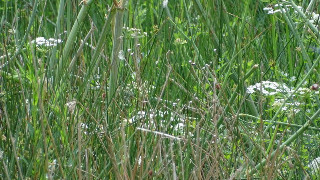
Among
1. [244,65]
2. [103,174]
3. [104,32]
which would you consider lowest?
[103,174]

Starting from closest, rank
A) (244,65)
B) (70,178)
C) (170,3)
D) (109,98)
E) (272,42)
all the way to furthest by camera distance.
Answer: (70,178) → (109,98) → (244,65) → (272,42) → (170,3)

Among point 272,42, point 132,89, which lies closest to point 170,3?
point 272,42

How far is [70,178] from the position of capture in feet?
4.76

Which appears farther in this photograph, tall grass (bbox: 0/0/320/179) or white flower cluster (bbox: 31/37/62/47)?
white flower cluster (bbox: 31/37/62/47)

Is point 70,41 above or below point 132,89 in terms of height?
above

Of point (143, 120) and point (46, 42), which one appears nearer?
point (143, 120)

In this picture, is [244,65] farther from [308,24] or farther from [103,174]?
[103,174]

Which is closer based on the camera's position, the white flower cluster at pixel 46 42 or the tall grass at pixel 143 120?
the tall grass at pixel 143 120

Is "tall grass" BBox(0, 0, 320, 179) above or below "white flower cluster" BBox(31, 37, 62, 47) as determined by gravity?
below

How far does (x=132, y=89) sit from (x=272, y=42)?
0.84m

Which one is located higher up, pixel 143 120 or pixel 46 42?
pixel 46 42

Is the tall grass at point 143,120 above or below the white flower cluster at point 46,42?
below

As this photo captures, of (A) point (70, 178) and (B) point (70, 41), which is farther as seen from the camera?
(B) point (70, 41)

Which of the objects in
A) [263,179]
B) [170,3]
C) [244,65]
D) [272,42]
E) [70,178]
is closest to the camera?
[263,179]
